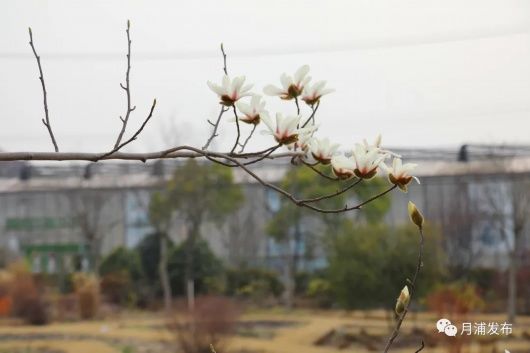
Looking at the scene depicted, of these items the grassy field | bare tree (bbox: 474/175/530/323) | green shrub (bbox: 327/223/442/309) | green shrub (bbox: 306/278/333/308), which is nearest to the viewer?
the grassy field

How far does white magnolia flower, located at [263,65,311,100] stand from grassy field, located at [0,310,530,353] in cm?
368

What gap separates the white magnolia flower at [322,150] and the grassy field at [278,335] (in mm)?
3693

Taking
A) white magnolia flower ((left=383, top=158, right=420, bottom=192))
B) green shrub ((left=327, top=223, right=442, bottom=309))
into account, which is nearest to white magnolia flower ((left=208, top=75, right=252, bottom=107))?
white magnolia flower ((left=383, top=158, right=420, bottom=192))

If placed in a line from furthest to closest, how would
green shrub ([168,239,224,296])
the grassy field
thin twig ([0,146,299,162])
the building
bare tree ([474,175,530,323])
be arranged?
green shrub ([168,239,224,296])
the building
bare tree ([474,175,530,323])
the grassy field
thin twig ([0,146,299,162])

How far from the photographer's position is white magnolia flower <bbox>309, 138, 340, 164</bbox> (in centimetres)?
56

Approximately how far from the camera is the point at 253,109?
0.55 metres

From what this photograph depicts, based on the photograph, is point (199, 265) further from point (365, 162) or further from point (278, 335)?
point (365, 162)

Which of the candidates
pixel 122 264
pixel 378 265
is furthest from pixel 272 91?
pixel 122 264

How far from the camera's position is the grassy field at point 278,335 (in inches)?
174

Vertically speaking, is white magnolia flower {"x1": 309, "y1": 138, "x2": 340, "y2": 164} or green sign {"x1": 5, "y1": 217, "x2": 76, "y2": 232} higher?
white magnolia flower {"x1": 309, "y1": 138, "x2": 340, "y2": 164}

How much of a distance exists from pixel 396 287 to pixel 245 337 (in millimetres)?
913

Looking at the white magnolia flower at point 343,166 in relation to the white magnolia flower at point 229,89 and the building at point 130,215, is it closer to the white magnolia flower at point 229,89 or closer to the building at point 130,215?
the white magnolia flower at point 229,89

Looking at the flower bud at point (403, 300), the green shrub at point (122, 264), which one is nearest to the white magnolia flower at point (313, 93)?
the flower bud at point (403, 300)

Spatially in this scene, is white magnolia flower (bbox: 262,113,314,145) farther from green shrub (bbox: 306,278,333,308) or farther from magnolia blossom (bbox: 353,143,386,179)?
green shrub (bbox: 306,278,333,308)
